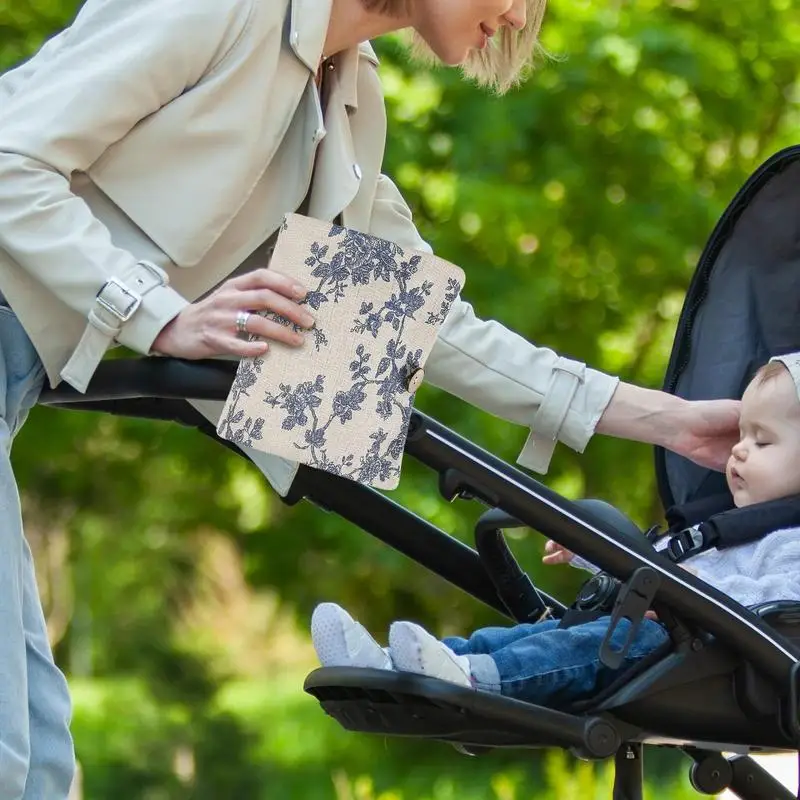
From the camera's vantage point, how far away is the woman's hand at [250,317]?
6.46ft

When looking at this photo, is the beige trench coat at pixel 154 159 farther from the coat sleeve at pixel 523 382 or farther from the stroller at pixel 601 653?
the coat sleeve at pixel 523 382

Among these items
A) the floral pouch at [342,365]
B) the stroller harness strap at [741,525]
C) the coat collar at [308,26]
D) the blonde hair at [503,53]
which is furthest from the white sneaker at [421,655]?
the blonde hair at [503,53]

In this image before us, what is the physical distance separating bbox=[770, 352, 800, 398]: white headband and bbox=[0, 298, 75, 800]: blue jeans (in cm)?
118

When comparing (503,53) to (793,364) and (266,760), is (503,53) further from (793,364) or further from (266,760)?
(266,760)

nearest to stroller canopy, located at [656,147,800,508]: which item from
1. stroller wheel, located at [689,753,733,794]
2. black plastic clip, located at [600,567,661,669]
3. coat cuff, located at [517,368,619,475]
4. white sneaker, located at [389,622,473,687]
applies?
coat cuff, located at [517,368,619,475]

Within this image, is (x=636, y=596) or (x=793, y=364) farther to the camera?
(x=793, y=364)

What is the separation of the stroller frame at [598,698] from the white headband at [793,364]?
1.41 feet

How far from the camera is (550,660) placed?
2.21 metres

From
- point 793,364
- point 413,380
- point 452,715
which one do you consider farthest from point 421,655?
point 793,364

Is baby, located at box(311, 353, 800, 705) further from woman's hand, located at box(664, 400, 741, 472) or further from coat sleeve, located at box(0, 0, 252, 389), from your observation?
coat sleeve, located at box(0, 0, 252, 389)

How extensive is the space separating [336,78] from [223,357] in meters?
0.58

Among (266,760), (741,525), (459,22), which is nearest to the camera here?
(459,22)

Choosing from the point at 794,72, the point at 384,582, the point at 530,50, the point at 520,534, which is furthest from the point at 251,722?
the point at 530,50

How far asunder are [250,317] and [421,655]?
0.50 m
